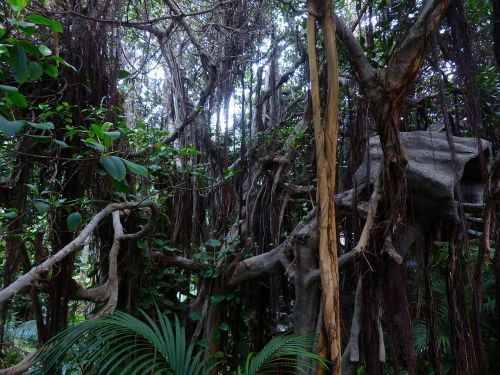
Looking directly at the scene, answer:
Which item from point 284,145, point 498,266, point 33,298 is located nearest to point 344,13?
point 284,145

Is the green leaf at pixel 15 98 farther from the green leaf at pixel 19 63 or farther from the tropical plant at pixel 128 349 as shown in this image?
the tropical plant at pixel 128 349

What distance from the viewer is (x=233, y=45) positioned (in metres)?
3.56

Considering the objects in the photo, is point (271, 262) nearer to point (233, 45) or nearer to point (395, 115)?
point (395, 115)

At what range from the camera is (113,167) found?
126 cm

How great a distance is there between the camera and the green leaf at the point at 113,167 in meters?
1.25

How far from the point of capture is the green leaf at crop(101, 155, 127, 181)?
4.10ft

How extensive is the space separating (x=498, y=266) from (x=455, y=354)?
0.65 m

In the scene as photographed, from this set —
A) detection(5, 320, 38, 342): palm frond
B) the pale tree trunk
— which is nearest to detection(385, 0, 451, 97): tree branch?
the pale tree trunk

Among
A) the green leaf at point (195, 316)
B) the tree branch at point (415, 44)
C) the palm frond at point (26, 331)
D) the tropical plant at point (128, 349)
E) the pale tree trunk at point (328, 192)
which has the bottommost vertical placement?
the palm frond at point (26, 331)

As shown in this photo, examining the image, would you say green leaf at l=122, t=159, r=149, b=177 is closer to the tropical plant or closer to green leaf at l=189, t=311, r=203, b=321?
the tropical plant

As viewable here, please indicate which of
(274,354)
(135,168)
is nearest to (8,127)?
(135,168)

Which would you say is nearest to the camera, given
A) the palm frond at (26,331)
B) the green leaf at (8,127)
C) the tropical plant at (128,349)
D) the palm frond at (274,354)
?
the green leaf at (8,127)

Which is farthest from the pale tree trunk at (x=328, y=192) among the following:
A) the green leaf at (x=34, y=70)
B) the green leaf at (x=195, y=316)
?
the green leaf at (x=195, y=316)

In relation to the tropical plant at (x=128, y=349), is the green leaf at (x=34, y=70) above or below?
above
